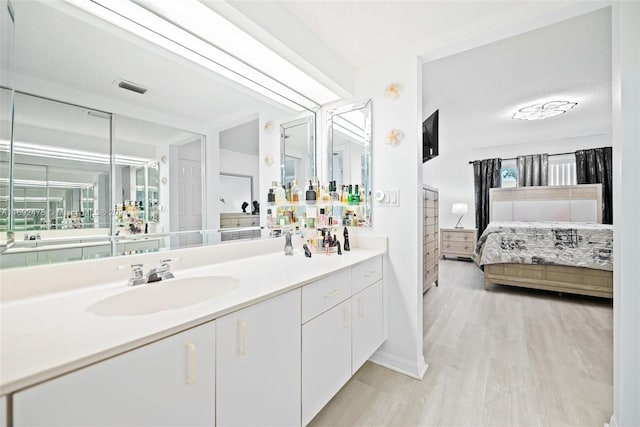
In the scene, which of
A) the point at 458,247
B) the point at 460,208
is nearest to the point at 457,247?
the point at 458,247

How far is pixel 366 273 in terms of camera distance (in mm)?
1666

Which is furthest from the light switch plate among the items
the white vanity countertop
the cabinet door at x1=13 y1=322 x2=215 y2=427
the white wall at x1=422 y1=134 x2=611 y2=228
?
the white wall at x1=422 y1=134 x2=611 y2=228

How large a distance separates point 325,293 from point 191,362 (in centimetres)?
67

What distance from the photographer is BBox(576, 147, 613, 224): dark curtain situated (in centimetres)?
474

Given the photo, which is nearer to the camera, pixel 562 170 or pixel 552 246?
pixel 552 246

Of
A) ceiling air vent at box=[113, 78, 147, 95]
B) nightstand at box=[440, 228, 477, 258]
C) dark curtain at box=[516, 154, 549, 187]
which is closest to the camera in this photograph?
ceiling air vent at box=[113, 78, 147, 95]

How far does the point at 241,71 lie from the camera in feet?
5.22

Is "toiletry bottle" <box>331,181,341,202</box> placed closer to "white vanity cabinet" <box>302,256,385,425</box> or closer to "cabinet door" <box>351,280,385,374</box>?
"white vanity cabinet" <box>302,256,385,425</box>

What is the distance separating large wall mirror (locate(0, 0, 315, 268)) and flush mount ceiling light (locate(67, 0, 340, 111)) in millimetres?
49

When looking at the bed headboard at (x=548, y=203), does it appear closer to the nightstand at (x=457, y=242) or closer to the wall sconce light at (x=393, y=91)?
the nightstand at (x=457, y=242)

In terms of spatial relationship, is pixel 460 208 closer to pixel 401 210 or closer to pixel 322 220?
pixel 401 210

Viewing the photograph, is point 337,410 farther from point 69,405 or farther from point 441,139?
point 441,139

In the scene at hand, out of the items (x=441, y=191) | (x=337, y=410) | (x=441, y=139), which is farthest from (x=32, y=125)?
(x=441, y=191)

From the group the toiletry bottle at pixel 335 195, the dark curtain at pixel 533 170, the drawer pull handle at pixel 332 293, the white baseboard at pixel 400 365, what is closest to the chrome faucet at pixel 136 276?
the drawer pull handle at pixel 332 293
